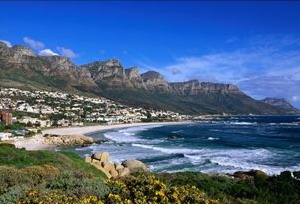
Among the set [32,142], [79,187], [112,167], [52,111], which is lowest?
[32,142]

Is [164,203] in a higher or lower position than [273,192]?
higher

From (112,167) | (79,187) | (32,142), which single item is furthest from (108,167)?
(32,142)

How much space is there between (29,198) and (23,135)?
75633 millimetres

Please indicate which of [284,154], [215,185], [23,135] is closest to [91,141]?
[23,135]

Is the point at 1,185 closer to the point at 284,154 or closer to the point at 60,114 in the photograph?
the point at 284,154

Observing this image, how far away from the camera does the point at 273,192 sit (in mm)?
14070

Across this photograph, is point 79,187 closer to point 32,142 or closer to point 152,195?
point 152,195

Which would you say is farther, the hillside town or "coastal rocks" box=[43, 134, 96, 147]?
the hillside town

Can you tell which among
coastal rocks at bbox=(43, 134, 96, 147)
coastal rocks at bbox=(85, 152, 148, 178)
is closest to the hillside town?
coastal rocks at bbox=(43, 134, 96, 147)

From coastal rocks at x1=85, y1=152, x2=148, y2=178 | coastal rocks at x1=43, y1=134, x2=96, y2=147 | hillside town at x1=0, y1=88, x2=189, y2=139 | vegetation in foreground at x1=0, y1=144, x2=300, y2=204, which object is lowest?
coastal rocks at x1=43, y1=134, x2=96, y2=147

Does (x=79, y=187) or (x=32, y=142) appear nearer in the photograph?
(x=79, y=187)

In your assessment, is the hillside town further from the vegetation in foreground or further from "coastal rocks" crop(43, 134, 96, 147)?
the vegetation in foreground

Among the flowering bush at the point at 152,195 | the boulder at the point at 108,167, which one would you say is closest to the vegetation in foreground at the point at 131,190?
the flowering bush at the point at 152,195

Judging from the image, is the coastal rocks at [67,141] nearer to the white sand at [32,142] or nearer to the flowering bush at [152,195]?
the white sand at [32,142]
